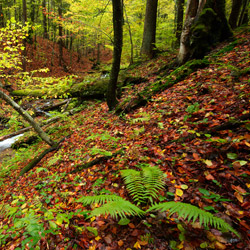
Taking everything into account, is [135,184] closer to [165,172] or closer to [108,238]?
[165,172]

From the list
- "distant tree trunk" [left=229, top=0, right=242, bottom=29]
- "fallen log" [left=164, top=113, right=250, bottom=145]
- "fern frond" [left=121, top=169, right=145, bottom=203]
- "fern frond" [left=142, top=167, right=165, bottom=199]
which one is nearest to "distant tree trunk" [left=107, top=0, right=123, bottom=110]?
"fallen log" [left=164, top=113, right=250, bottom=145]

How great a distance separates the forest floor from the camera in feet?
6.01

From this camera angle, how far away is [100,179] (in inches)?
123

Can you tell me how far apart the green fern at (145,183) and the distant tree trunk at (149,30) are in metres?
8.76

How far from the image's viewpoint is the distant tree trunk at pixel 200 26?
5817 millimetres

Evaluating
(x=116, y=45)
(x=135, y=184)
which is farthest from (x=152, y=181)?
(x=116, y=45)

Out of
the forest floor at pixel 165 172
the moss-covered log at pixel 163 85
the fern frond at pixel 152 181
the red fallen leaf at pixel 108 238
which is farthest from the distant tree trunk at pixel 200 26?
the red fallen leaf at pixel 108 238

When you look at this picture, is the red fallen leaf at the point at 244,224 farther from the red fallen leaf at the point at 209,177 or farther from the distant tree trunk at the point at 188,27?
the distant tree trunk at the point at 188,27

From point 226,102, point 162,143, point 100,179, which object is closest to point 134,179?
point 100,179

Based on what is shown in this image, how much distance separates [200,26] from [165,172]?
235 inches

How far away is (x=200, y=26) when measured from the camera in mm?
5770

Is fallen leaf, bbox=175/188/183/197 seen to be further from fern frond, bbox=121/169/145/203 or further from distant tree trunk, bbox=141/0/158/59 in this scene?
distant tree trunk, bbox=141/0/158/59

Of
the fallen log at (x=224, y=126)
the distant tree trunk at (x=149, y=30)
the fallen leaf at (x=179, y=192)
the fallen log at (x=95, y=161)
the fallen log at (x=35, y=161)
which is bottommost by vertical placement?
the fallen log at (x=35, y=161)

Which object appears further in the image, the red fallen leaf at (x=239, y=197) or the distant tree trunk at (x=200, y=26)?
the distant tree trunk at (x=200, y=26)
